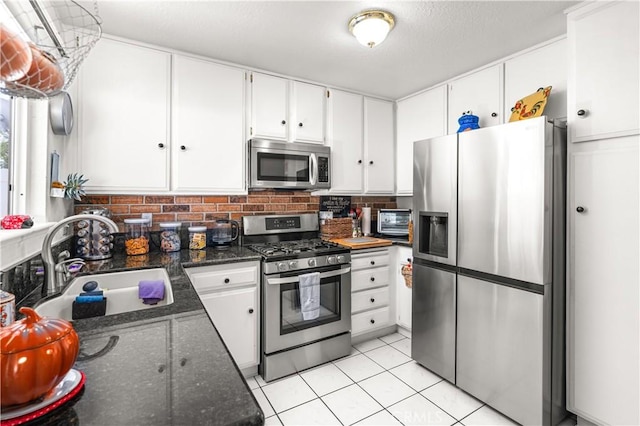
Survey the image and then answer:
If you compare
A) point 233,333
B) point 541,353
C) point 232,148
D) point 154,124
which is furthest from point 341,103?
point 541,353

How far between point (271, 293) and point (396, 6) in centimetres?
193

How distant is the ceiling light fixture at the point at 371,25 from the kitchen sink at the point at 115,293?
173 centimetres

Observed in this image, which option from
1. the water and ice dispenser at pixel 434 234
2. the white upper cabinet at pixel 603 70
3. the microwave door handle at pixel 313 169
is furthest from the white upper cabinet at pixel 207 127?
the white upper cabinet at pixel 603 70

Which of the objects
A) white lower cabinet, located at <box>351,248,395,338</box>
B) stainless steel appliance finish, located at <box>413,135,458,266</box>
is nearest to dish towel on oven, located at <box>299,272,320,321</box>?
white lower cabinet, located at <box>351,248,395,338</box>

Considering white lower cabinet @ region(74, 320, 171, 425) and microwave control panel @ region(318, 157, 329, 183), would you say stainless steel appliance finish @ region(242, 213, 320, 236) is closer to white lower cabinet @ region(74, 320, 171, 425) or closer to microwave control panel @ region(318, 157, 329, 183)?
microwave control panel @ region(318, 157, 329, 183)

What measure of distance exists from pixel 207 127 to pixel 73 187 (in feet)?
3.09

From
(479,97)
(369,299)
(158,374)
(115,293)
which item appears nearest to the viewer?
(158,374)

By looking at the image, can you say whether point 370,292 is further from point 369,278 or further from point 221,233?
point 221,233

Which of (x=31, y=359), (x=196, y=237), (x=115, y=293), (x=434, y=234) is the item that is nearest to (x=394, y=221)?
(x=434, y=234)

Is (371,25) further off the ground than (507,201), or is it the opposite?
(371,25)

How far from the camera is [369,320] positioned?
9.09 ft

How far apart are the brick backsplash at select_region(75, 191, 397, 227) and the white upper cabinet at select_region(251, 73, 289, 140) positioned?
55 cm

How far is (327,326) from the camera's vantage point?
7.96 feet

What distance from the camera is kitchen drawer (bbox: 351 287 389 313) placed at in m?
2.69
